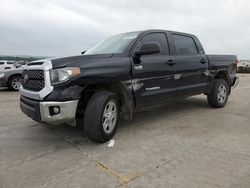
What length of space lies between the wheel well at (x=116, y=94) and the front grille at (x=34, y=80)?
24.1 inches

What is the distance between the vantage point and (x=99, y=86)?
3.91m

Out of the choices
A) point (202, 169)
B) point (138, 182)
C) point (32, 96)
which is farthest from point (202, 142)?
point (32, 96)

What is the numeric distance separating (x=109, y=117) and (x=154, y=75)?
4.00ft

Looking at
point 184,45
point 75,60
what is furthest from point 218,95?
point 75,60

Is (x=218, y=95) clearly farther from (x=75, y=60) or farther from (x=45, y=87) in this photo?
(x=45, y=87)

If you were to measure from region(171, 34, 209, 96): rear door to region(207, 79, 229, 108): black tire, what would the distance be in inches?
14.3

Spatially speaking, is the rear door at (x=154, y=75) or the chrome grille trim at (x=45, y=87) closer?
the chrome grille trim at (x=45, y=87)

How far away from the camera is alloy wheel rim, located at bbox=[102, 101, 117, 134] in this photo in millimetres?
3761

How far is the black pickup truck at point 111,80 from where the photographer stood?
3447mm

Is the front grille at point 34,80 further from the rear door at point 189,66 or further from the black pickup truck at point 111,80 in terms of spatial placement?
the rear door at point 189,66

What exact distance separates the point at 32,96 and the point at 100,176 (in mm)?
1604

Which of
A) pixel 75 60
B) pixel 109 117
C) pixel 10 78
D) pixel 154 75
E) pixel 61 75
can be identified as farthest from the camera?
pixel 10 78

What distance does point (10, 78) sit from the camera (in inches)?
412

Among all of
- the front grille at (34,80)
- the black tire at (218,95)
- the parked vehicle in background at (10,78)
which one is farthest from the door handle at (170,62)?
the parked vehicle in background at (10,78)
